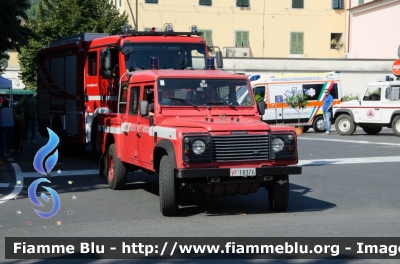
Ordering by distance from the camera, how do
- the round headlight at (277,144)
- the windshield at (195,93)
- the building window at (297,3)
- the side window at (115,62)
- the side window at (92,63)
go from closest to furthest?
the round headlight at (277,144)
the windshield at (195,93)
the side window at (115,62)
the side window at (92,63)
the building window at (297,3)

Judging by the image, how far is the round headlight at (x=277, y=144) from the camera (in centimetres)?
1036

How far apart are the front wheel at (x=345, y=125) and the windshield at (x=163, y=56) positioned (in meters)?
14.9

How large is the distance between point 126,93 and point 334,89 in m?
21.7

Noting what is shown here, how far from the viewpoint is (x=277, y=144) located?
10.4 m

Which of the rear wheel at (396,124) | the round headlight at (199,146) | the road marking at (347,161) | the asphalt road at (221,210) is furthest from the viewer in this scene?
the rear wheel at (396,124)

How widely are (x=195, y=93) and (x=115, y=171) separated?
2638 mm

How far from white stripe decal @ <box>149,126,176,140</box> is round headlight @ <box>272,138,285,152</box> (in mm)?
1460

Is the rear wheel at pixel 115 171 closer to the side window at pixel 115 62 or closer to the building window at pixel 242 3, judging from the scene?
the side window at pixel 115 62

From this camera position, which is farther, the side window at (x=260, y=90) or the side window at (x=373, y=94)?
the side window at (x=260, y=90)

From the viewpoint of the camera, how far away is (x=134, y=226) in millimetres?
9719

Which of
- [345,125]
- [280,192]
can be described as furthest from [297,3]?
[280,192]

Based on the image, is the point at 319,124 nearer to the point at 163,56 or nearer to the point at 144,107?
the point at 163,56

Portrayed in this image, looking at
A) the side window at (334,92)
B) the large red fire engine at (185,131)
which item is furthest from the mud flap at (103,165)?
the side window at (334,92)

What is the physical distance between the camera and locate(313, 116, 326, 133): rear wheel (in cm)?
3319
